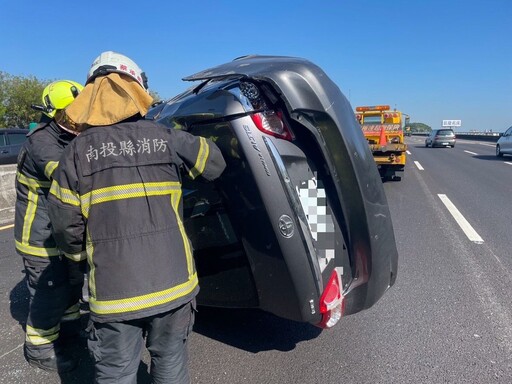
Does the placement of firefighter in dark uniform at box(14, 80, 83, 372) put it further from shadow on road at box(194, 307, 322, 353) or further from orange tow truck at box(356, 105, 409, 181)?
orange tow truck at box(356, 105, 409, 181)

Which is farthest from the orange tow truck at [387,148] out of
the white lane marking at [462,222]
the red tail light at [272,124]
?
the red tail light at [272,124]

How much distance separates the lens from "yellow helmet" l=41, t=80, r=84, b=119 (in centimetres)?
260

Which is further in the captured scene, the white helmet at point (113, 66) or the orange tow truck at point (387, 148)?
the orange tow truck at point (387, 148)

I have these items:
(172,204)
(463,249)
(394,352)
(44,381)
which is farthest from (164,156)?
(463,249)

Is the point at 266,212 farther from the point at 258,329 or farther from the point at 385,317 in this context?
the point at 385,317

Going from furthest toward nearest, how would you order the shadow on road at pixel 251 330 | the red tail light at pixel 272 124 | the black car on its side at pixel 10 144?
the black car on its side at pixel 10 144
the shadow on road at pixel 251 330
the red tail light at pixel 272 124

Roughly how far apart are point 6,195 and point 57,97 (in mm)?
6459

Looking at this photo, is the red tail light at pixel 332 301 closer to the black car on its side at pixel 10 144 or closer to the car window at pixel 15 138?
the black car on its side at pixel 10 144

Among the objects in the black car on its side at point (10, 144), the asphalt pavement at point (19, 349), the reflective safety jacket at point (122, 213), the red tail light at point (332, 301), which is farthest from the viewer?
the black car on its side at point (10, 144)

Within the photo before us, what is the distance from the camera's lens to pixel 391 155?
11.2 m

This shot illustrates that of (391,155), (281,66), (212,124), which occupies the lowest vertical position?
(391,155)

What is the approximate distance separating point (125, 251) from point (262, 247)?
760mm

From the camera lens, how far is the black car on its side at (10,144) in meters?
11.8

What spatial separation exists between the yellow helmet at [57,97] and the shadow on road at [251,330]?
1.86 m
